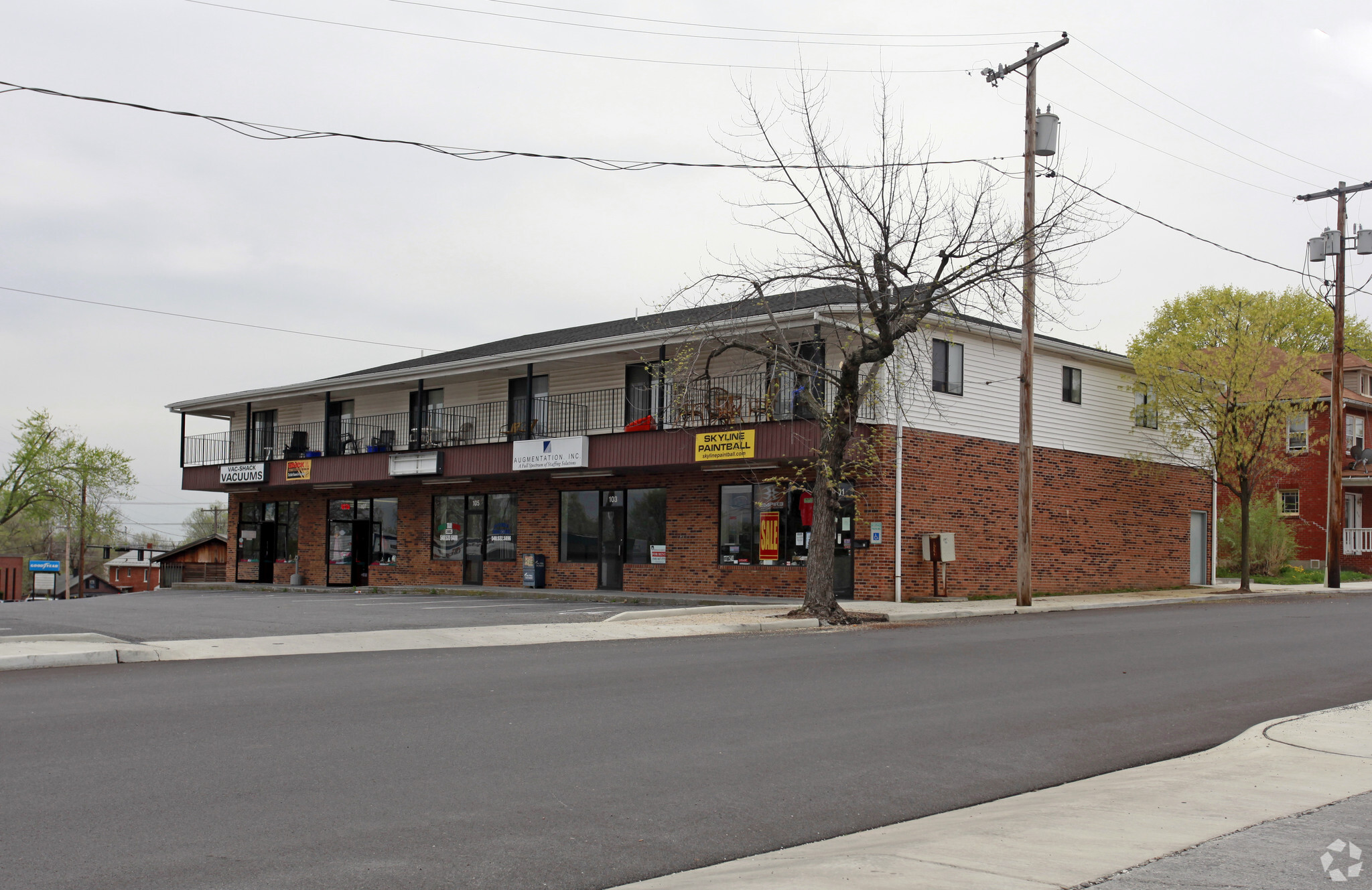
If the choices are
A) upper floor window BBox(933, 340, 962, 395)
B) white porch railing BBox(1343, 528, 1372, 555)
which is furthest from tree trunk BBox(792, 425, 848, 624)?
white porch railing BBox(1343, 528, 1372, 555)

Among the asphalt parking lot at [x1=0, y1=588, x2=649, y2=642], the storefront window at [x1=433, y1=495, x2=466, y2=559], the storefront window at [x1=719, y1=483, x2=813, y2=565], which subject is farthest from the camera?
the storefront window at [x1=433, y1=495, x2=466, y2=559]

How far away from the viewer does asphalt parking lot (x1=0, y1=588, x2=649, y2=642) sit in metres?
16.5

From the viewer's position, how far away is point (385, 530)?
36.7 meters

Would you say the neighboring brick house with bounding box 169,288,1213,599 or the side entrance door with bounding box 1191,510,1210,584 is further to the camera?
the side entrance door with bounding box 1191,510,1210,584

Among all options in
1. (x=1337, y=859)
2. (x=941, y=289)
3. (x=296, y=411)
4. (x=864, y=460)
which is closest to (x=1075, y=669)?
(x=1337, y=859)

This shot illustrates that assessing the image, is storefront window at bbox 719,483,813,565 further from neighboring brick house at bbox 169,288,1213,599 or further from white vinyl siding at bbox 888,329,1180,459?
white vinyl siding at bbox 888,329,1180,459

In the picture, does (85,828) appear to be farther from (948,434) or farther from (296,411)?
(296,411)

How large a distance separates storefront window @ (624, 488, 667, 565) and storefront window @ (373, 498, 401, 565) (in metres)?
9.93

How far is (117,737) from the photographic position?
7.98 m

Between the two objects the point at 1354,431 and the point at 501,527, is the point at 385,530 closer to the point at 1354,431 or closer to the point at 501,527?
the point at 501,527

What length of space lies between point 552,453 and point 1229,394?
62.2 feet

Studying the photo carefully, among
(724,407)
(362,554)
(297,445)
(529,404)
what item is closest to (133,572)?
(297,445)

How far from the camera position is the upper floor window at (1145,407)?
1268 inches

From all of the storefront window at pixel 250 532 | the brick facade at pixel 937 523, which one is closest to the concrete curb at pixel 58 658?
the brick facade at pixel 937 523
